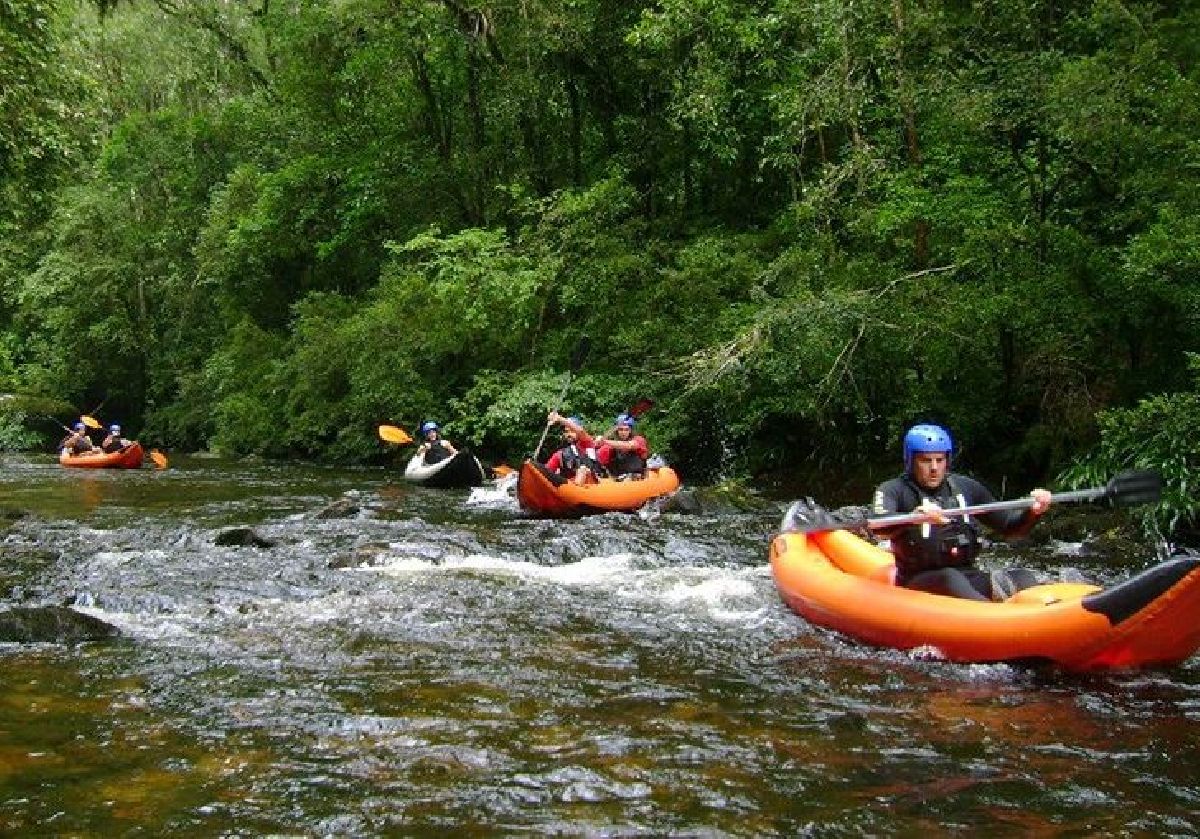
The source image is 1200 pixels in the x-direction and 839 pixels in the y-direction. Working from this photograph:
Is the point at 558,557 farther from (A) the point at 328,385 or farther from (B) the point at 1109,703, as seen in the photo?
(A) the point at 328,385

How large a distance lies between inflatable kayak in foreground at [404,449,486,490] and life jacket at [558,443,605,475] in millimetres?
2435

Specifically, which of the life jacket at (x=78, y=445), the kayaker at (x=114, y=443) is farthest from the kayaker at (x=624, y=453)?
the life jacket at (x=78, y=445)

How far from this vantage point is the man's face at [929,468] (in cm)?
548

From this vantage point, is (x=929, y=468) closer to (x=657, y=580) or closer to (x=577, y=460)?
(x=657, y=580)

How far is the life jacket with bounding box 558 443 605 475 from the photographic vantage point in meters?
11.6

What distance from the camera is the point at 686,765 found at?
3533 millimetres

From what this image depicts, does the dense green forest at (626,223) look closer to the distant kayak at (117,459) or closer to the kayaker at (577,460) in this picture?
the kayaker at (577,460)

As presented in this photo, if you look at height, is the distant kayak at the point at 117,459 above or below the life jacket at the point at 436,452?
below

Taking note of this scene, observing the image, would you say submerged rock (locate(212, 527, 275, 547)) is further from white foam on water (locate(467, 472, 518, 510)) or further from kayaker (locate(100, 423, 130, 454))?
kayaker (locate(100, 423, 130, 454))

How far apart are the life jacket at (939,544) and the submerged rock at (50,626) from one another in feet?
13.4

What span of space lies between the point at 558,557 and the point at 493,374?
28.2 ft

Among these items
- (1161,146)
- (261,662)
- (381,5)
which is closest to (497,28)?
(381,5)

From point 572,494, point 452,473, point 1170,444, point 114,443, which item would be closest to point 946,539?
point 1170,444

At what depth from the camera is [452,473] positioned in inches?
552
